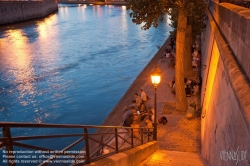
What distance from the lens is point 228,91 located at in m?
4.55

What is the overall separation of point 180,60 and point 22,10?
51920 millimetres

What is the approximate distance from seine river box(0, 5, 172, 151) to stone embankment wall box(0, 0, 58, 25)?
5367 mm

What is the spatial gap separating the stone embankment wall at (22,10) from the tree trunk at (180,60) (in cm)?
4514

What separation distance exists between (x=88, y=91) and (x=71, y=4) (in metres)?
90.1

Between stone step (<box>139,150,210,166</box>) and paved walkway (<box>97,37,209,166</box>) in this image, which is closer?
stone step (<box>139,150,210,166</box>)

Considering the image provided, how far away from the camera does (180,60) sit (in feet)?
36.8

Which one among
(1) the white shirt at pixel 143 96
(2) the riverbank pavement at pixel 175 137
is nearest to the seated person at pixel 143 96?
(1) the white shirt at pixel 143 96

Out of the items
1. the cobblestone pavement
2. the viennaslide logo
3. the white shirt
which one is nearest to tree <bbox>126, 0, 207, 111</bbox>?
the cobblestone pavement

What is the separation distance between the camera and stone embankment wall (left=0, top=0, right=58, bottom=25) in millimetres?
50741

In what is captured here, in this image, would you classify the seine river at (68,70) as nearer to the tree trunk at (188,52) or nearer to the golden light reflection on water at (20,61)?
the golden light reflection on water at (20,61)

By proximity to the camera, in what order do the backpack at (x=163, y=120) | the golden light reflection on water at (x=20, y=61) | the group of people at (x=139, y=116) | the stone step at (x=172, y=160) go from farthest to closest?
the golden light reflection on water at (x=20, y=61), the backpack at (x=163, y=120), the group of people at (x=139, y=116), the stone step at (x=172, y=160)

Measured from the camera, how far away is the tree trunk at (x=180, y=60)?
10.6 meters

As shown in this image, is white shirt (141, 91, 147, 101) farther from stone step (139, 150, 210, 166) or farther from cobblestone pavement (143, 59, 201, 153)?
stone step (139, 150, 210, 166)

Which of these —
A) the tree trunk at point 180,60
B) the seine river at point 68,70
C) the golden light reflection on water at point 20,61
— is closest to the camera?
the tree trunk at point 180,60
